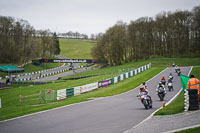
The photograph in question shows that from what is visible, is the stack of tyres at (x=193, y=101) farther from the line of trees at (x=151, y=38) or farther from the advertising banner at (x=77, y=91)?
the line of trees at (x=151, y=38)

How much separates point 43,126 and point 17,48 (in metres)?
89.1

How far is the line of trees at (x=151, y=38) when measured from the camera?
82.2m

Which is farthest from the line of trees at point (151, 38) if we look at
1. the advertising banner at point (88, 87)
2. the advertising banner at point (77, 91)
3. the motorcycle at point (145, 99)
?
the motorcycle at point (145, 99)

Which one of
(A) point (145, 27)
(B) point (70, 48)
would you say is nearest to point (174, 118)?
(A) point (145, 27)

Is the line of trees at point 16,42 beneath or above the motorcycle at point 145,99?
above

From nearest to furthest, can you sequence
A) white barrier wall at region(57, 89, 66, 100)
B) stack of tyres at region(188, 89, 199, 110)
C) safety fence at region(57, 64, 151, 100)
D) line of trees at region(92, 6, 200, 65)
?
stack of tyres at region(188, 89, 199, 110), white barrier wall at region(57, 89, 66, 100), safety fence at region(57, 64, 151, 100), line of trees at region(92, 6, 200, 65)

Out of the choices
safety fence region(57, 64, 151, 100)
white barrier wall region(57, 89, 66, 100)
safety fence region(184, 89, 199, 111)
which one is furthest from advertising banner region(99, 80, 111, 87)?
safety fence region(184, 89, 199, 111)

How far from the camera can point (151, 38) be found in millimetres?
89438

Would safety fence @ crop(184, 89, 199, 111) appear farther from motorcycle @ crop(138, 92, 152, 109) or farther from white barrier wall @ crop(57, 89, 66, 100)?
white barrier wall @ crop(57, 89, 66, 100)

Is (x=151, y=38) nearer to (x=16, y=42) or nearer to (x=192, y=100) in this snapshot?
(x=16, y=42)

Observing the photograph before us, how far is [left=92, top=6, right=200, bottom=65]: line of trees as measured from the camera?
82.2 metres

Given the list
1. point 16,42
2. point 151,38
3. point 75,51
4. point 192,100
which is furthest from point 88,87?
point 75,51

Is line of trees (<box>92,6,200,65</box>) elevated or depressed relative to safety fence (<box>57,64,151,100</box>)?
elevated

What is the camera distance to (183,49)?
8438 centimetres
